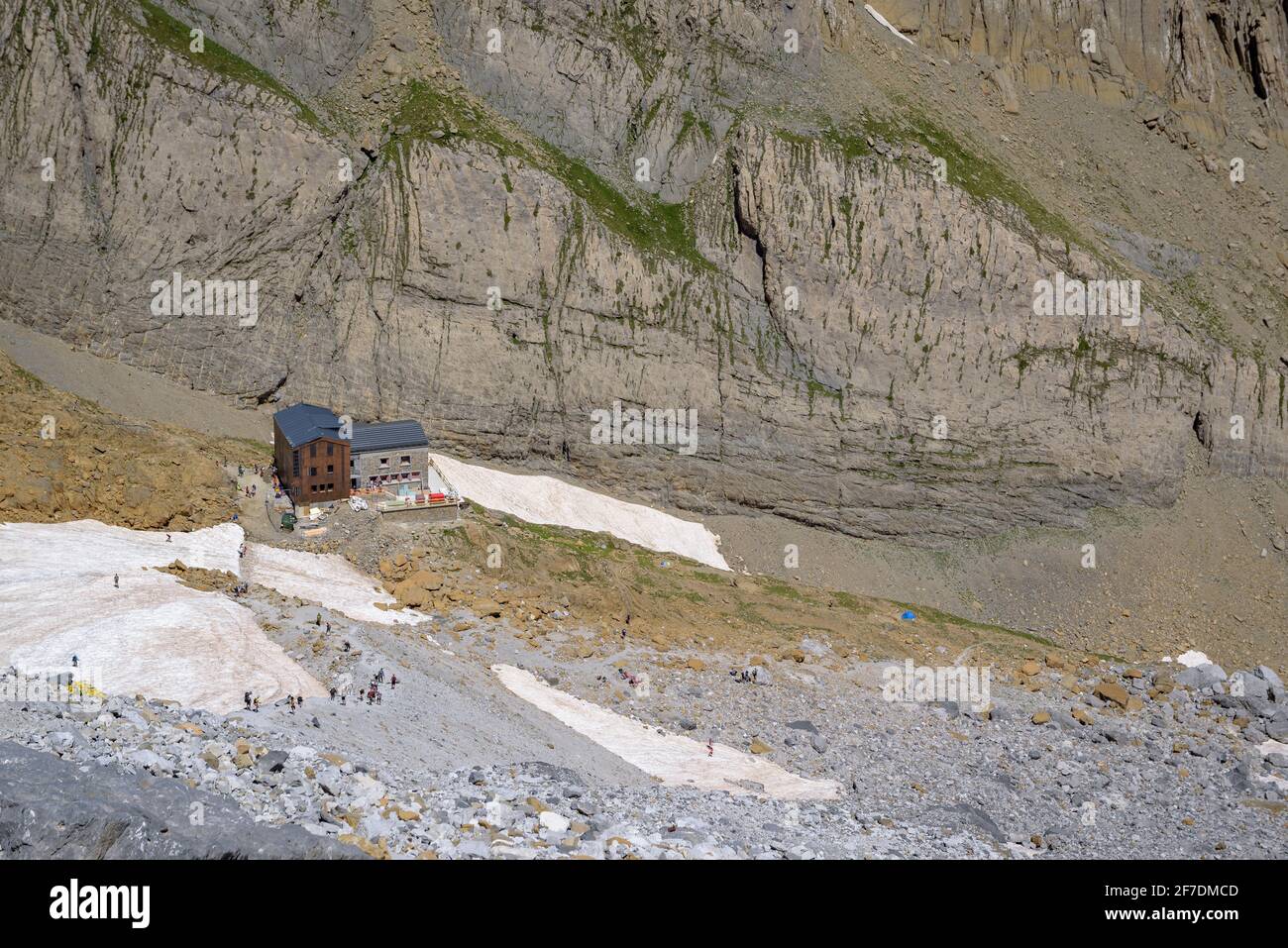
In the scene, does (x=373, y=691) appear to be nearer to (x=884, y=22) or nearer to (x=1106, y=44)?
(x=884, y=22)

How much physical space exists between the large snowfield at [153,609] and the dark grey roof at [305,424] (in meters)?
4.94

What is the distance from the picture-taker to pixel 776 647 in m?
48.8

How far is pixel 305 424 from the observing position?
5412 centimetres

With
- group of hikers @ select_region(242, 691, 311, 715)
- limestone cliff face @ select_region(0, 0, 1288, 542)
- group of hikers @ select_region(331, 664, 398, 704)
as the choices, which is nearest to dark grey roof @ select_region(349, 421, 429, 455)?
limestone cliff face @ select_region(0, 0, 1288, 542)

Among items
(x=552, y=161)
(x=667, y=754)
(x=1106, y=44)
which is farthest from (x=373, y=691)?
(x=1106, y=44)

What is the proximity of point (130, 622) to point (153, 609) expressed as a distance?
161cm

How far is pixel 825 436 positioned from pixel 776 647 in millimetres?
23508

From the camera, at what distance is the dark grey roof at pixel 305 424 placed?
52.3 m

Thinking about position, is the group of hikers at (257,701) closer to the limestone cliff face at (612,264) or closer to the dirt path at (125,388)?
the dirt path at (125,388)

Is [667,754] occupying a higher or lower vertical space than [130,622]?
lower

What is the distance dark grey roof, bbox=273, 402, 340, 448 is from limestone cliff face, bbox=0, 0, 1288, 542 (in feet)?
31.0

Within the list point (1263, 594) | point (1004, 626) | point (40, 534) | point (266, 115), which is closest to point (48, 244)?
point (266, 115)

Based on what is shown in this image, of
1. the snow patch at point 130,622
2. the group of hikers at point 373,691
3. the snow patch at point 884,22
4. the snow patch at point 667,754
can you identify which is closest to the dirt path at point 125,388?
the snow patch at point 130,622

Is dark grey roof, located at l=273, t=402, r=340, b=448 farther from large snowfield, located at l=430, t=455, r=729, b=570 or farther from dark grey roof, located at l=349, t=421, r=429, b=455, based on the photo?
large snowfield, located at l=430, t=455, r=729, b=570
